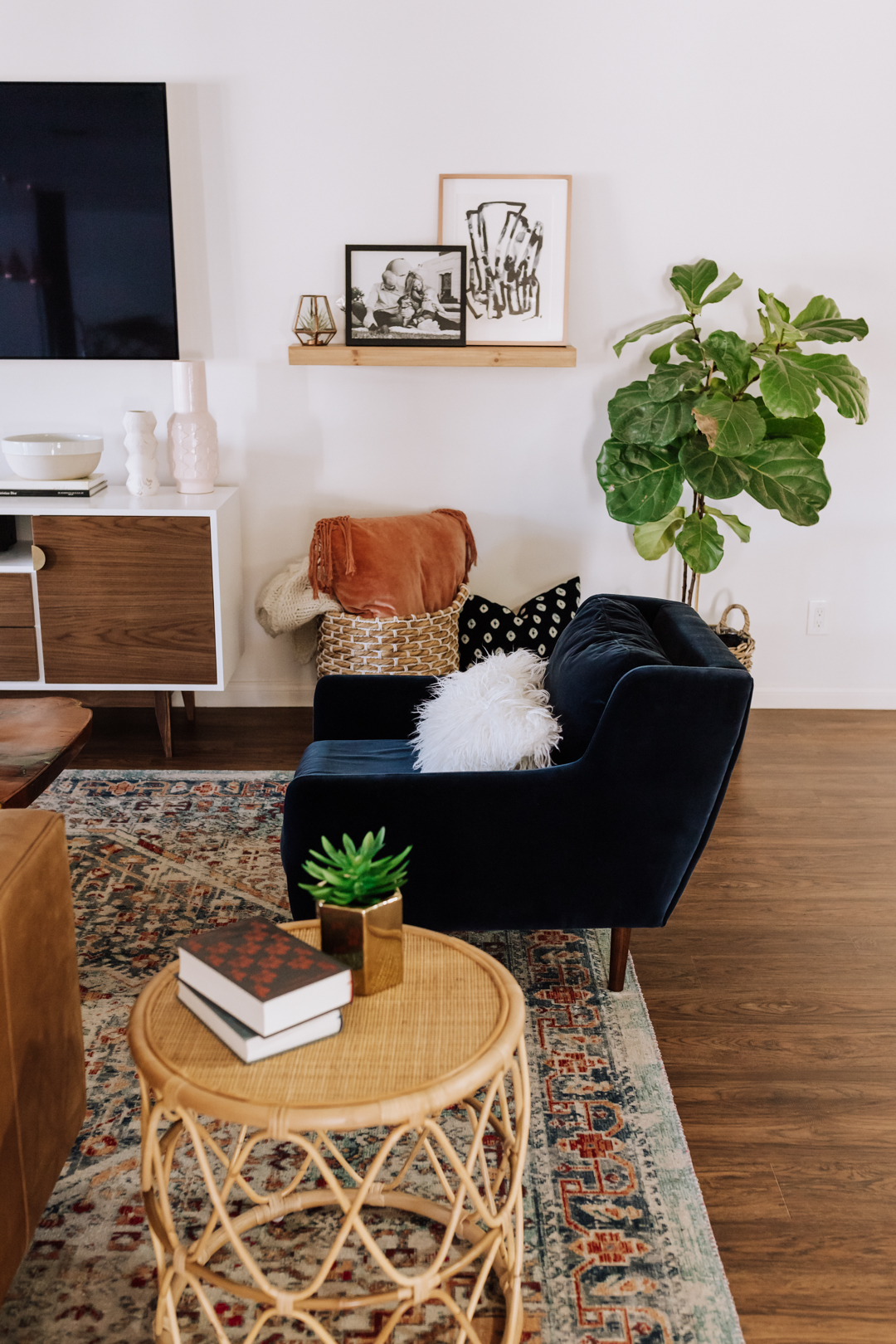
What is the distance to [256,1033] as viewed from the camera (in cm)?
121

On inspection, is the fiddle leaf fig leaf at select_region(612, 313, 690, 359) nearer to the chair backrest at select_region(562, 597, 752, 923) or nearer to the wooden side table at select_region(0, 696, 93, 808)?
the chair backrest at select_region(562, 597, 752, 923)

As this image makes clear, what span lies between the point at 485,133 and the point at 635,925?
2524 mm

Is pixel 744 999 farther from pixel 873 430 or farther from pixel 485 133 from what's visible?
pixel 485 133

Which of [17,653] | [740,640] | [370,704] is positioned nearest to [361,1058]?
[370,704]

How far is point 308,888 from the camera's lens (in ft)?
4.39

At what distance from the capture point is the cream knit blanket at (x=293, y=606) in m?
3.44

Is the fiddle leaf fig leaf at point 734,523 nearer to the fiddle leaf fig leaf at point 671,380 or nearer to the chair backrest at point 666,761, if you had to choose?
the fiddle leaf fig leaf at point 671,380

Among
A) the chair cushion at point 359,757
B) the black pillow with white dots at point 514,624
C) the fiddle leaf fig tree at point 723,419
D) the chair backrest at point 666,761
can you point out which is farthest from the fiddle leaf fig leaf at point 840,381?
the chair cushion at point 359,757

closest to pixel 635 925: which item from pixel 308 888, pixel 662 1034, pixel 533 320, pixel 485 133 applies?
pixel 662 1034

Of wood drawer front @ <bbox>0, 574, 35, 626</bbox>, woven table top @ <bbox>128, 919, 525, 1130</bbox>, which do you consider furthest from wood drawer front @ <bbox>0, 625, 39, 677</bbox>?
woven table top @ <bbox>128, 919, 525, 1130</bbox>

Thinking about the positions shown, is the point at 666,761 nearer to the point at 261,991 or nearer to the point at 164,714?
the point at 261,991

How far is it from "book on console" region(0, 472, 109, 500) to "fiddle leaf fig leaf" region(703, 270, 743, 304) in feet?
6.43

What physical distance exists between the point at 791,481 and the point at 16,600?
2.29m

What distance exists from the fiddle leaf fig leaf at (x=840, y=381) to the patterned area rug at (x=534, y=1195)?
1.68 meters
